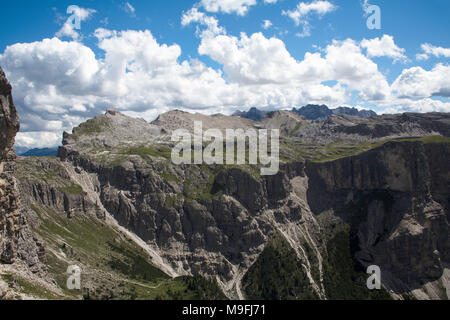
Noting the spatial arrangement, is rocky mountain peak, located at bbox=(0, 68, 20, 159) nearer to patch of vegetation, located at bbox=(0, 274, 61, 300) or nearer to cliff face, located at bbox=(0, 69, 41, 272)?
cliff face, located at bbox=(0, 69, 41, 272)

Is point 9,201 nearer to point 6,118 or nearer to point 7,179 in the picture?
point 7,179

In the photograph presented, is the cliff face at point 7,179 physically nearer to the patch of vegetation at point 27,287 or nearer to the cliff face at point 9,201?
the cliff face at point 9,201

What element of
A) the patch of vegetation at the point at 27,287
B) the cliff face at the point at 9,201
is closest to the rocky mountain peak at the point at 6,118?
the cliff face at the point at 9,201

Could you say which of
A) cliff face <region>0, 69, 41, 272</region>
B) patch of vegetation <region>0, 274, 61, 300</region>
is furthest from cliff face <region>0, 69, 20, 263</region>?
patch of vegetation <region>0, 274, 61, 300</region>

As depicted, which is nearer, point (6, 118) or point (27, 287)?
point (6, 118)

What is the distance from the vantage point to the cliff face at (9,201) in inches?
2424

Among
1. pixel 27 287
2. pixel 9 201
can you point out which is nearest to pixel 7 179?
pixel 9 201

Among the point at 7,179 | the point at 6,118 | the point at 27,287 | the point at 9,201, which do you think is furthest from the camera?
the point at 9,201

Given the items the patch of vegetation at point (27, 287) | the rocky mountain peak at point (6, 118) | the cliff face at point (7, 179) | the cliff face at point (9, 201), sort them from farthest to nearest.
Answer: the patch of vegetation at point (27, 287)
the cliff face at point (9, 201)
the cliff face at point (7, 179)
the rocky mountain peak at point (6, 118)

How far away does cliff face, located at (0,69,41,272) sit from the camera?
61562 millimetres

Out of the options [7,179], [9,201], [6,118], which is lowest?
[9,201]

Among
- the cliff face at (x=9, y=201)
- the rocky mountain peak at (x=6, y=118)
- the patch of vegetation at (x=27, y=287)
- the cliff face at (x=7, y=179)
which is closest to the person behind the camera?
the rocky mountain peak at (x=6, y=118)

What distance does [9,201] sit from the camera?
75.9 meters
